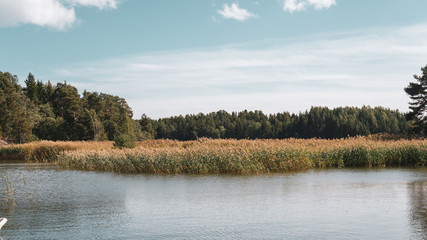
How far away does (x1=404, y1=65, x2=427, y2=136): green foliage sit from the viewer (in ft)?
203

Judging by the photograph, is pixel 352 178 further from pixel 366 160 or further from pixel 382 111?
pixel 382 111

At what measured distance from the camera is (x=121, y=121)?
88.8 meters

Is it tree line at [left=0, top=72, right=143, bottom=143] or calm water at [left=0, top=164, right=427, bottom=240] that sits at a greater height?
tree line at [left=0, top=72, right=143, bottom=143]

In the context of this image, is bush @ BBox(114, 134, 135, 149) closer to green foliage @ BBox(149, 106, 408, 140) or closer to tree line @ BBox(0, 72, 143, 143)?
tree line @ BBox(0, 72, 143, 143)

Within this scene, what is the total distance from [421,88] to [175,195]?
5585 cm

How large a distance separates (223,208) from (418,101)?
5727 centimetres

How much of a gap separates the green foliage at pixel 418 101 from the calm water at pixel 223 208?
138 ft

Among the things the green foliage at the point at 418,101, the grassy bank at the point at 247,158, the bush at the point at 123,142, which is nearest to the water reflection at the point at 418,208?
the grassy bank at the point at 247,158

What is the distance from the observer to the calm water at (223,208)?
38.6 ft

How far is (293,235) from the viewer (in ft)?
36.9

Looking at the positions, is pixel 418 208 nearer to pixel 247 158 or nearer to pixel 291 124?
pixel 247 158

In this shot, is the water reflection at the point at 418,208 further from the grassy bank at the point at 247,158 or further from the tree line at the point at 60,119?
the tree line at the point at 60,119

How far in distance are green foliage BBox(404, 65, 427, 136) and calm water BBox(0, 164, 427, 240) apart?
41919mm

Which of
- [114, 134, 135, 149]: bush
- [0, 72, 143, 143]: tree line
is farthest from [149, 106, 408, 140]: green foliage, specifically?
[114, 134, 135, 149]: bush
